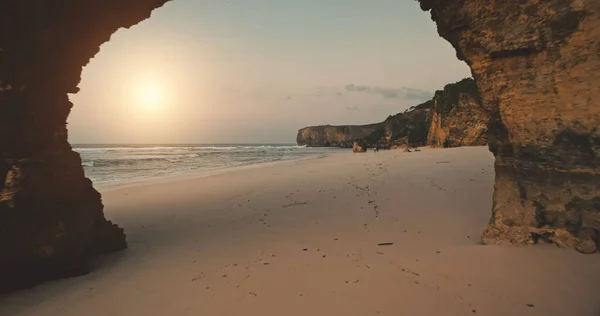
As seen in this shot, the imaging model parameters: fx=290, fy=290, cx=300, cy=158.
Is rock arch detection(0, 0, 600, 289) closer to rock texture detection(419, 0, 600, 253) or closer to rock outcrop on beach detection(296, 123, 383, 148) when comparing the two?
rock texture detection(419, 0, 600, 253)

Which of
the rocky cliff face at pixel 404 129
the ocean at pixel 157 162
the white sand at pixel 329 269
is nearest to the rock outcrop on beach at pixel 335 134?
the rocky cliff face at pixel 404 129

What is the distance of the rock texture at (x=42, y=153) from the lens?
4.69m

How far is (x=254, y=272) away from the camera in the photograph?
4.80m

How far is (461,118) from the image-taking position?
33594 millimetres

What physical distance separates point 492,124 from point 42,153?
8.39m

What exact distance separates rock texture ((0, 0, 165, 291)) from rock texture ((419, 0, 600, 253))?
7245mm

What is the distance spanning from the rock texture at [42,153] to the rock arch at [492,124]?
0.02 m

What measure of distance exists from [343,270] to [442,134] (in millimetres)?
35168

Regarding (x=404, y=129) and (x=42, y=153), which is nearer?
(x=42, y=153)

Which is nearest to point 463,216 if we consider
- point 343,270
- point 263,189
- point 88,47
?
point 343,270

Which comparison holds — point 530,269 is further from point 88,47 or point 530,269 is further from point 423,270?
point 88,47

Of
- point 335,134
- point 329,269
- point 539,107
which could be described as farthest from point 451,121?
point 335,134

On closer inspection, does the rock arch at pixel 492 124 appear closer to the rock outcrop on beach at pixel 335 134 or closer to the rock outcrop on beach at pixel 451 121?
the rock outcrop on beach at pixel 451 121

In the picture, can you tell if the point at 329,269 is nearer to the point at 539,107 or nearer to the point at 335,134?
the point at 539,107
